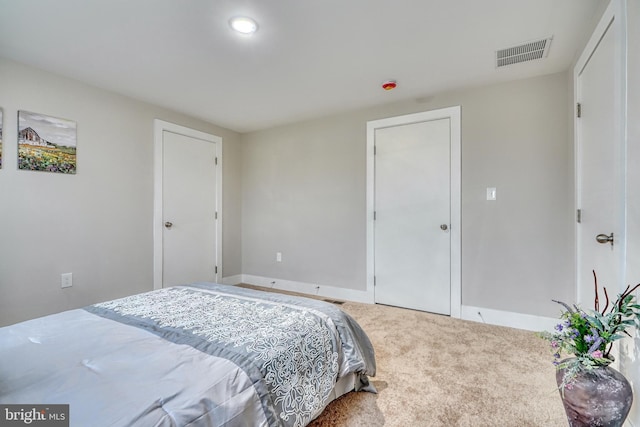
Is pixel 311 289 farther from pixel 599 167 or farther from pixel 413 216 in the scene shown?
pixel 599 167

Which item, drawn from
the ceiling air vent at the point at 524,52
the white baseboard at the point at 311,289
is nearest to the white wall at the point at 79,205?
the white baseboard at the point at 311,289

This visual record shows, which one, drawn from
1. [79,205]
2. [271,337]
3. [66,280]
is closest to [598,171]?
[271,337]

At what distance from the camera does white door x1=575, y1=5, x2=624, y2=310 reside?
1457mm

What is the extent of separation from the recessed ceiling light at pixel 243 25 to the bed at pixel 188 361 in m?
1.76

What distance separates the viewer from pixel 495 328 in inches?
103

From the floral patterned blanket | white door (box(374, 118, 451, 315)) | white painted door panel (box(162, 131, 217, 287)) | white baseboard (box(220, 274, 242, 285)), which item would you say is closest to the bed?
the floral patterned blanket

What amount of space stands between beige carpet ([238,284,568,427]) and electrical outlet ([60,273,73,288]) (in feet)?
8.41

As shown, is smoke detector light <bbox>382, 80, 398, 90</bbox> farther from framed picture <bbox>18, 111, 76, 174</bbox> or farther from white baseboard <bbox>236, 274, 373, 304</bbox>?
framed picture <bbox>18, 111, 76, 174</bbox>

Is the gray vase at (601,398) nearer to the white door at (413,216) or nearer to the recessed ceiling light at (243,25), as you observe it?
the white door at (413,216)

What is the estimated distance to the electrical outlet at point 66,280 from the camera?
8.44 feet

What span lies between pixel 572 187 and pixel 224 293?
9.29 ft

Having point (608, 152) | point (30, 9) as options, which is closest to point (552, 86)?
point (608, 152)

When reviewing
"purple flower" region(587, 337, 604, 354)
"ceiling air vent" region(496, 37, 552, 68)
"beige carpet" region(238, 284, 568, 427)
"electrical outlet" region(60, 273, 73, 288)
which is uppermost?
"ceiling air vent" region(496, 37, 552, 68)

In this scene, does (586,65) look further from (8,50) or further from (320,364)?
(8,50)
